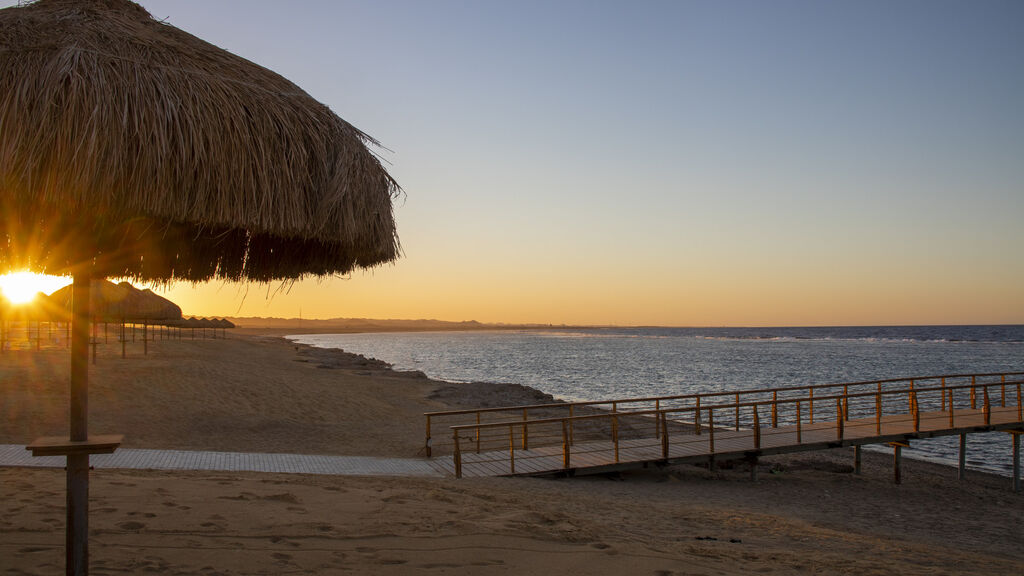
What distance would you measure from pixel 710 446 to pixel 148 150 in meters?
9.89

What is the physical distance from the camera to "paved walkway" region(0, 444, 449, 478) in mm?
9164

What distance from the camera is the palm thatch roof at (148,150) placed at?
3.09 m

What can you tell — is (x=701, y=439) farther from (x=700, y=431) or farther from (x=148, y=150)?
(x=148, y=150)

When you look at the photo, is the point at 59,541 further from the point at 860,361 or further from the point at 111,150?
the point at 860,361

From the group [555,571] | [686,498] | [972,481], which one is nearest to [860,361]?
[972,481]

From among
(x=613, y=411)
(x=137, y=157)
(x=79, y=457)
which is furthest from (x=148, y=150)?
(x=613, y=411)

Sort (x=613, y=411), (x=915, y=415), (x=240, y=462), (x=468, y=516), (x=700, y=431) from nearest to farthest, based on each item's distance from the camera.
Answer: (x=468, y=516)
(x=240, y=462)
(x=613, y=411)
(x=915, y=415)
(x=700, y=431)

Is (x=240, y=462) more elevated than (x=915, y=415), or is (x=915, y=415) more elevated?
(x=915, y=415)

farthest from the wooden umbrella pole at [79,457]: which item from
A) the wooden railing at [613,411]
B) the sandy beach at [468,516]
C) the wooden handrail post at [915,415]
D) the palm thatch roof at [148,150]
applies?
the wooden handrail post at [915,415]

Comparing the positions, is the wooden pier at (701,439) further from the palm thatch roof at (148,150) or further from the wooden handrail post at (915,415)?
the palm thatch roof at (148,150)

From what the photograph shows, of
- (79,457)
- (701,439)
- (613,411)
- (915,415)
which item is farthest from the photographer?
(915,415)

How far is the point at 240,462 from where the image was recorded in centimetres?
1004

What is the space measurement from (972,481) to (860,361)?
52592 mm

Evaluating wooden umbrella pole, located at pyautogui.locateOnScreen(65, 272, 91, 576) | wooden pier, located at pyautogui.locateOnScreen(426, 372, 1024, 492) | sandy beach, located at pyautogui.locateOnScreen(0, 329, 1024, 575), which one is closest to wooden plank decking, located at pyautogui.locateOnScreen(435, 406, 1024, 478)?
wooden pier, located at pyautogui.locateOnScreen(426, 372, 1024, 492)
